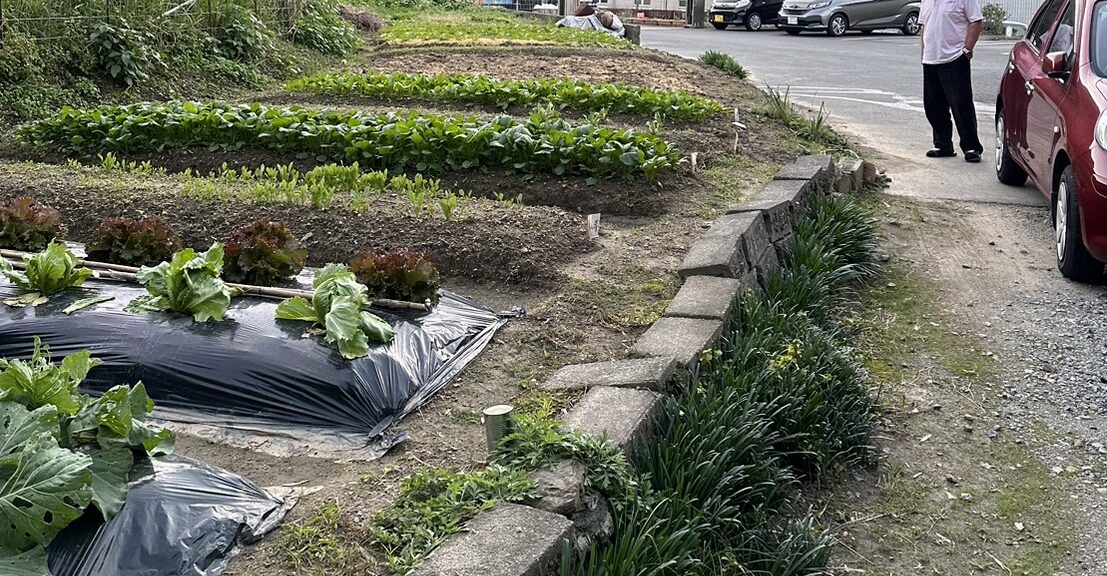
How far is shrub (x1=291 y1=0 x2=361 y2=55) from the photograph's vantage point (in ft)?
55.4

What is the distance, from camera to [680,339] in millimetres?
4473

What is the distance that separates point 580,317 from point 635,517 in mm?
1853

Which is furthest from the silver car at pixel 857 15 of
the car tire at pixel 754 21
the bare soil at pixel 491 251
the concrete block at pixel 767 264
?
the concrete block at pixel 767 264

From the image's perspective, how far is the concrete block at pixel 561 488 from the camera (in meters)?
3.15

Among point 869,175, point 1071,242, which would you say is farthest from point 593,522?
point 869,175

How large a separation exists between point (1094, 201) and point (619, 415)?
11.5 feet

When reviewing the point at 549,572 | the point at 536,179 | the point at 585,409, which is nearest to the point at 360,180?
the point at 536,179

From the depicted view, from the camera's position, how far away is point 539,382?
4426mm

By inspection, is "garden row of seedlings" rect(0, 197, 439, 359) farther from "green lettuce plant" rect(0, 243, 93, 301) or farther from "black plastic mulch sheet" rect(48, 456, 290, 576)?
"black plastic mulch sheet" rect(48, 456, 290, 576)

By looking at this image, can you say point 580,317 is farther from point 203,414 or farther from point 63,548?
point 63,548

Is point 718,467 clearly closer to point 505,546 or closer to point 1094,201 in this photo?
point 505,546

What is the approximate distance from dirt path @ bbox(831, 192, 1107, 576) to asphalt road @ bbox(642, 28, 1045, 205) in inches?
73.5

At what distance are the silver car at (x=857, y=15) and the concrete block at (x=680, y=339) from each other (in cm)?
2484

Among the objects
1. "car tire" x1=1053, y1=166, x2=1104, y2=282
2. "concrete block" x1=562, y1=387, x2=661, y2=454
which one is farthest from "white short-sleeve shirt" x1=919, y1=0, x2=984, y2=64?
"concrete block" x1=562, y1=387, x2=661, y2=454
